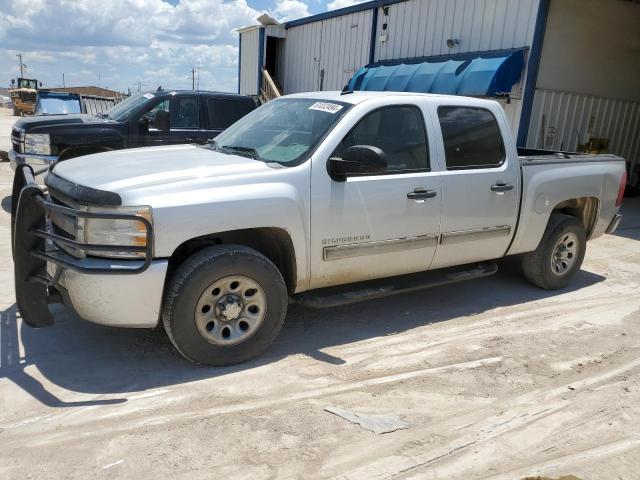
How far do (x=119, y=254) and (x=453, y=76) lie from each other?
1058 centimetres

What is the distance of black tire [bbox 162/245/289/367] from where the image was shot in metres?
3.58

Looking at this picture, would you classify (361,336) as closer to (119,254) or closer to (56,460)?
(119,254)

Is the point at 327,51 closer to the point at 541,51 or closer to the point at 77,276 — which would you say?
the point at 541,51

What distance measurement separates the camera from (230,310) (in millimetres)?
3785

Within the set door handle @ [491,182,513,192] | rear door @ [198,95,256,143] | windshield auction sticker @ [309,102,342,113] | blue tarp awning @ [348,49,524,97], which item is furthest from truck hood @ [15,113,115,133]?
blue tarp awning @ [348,49,524,97]

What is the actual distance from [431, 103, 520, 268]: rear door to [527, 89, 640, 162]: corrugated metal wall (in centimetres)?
778

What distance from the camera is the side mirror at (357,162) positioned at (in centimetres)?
393

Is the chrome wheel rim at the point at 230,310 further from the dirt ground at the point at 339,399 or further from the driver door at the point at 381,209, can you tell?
the driver door at the point at 381,209

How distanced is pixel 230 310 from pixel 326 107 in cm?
183

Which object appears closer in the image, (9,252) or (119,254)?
(119,254)

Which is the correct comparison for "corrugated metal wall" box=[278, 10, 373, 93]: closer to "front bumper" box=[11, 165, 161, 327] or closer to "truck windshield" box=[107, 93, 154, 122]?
"truck windshield" box=[107, 93, 154, 122]

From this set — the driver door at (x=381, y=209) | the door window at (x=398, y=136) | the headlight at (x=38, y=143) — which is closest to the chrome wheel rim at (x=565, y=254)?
the driver door at (x=381, y=209)

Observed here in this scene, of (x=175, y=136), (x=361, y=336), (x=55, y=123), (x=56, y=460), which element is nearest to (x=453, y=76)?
(x=175, y=136)

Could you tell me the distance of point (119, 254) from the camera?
3.41 meters
